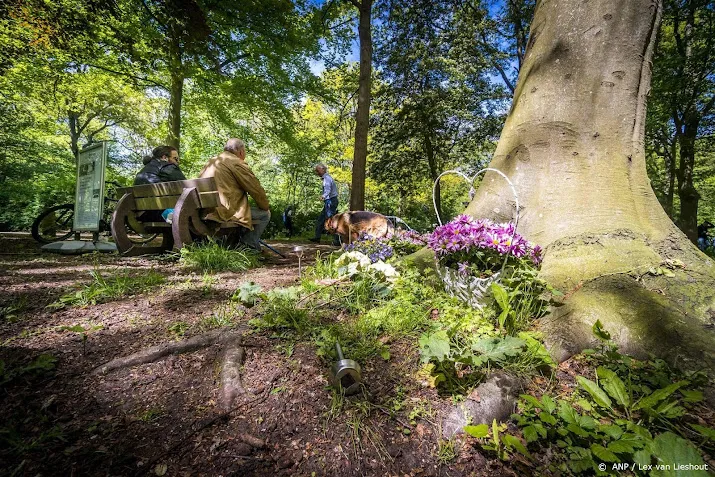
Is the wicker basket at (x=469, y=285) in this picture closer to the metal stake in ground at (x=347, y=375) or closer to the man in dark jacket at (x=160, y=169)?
the metal stake in ground at (x=347, y=375)

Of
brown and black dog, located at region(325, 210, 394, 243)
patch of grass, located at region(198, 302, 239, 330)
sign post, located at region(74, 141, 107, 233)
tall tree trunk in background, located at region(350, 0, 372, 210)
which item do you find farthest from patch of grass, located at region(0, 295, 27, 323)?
tall tree trunk in background, located at region(350, 0, 372, 210)

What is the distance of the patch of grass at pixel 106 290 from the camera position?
2.05 meters

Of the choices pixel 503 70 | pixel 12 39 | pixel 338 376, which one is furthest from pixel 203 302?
pixel 503 70

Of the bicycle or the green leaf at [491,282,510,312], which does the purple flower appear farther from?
the bicycle

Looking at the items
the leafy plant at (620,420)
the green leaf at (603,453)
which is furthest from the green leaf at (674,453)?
the green leaf at (603,453)

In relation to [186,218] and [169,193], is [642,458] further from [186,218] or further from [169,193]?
[169,193]

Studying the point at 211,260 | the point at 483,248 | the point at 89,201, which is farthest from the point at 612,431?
the point at 89,201

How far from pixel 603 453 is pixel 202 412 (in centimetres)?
138

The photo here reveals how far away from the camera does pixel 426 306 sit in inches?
79.7

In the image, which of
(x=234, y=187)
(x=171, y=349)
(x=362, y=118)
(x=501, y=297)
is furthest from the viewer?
(x=362, y=118)

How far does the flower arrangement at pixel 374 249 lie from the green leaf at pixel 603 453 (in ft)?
6.51

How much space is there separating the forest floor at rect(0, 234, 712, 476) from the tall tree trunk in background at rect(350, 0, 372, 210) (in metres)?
5.92

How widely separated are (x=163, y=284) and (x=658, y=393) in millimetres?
3165

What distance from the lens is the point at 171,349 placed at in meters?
1.48
